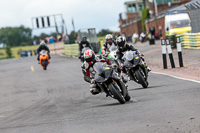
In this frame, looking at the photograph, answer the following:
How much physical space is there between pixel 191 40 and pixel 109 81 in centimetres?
2152

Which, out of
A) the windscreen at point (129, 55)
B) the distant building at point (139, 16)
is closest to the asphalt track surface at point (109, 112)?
the windscreen at point (129, 55)

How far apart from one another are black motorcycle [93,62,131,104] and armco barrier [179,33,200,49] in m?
19.2

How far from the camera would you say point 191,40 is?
3105cm

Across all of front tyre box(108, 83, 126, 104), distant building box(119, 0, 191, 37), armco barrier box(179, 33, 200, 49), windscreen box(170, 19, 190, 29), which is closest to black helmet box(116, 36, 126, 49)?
front tyre box(108, 83, 126, 104)

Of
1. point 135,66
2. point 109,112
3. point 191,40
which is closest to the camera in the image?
point 109,112

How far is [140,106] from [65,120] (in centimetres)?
157

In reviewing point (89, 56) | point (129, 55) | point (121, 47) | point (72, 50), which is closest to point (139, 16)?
point (72, 50)

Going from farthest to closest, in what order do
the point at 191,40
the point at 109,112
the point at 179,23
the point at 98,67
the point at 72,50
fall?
the point at 72,50 → the point at 179,23 → the point at 191,40 → the point at 98,67 → the point at 109,112

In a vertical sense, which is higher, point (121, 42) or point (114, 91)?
point (121, 42)

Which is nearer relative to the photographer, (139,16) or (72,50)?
(72,50)

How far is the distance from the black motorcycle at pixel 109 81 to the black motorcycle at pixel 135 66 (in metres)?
2.40

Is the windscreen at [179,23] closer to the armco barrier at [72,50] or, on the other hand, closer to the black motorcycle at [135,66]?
the armco barrier at [72,50]

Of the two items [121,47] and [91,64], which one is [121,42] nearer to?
[121,47]

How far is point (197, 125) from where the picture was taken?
682 centimetres
